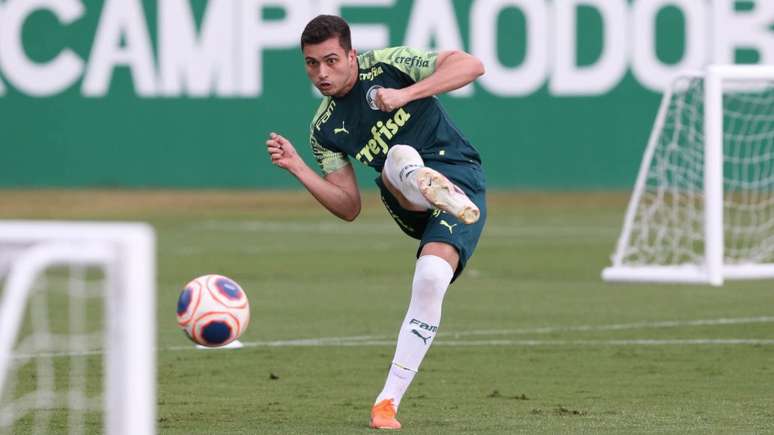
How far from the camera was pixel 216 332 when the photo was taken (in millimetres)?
7176

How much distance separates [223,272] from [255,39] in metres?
8.07

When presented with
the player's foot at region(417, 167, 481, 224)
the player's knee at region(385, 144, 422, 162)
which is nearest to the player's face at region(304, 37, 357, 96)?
the player's knee at region(385, 144, 422, 162)

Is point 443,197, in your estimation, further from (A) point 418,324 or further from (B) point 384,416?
A: (B) point 384,416

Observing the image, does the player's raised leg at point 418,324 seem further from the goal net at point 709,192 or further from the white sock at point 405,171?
the goal net at point 709,192

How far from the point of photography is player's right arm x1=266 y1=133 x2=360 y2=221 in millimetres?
7652

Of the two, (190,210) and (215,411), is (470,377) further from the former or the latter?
(190,210)

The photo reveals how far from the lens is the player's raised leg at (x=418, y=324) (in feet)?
24.0

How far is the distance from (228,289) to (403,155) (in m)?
0.98

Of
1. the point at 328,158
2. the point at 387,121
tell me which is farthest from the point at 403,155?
the point at 328,158

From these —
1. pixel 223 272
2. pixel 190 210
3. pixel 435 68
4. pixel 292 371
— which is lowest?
pixel 190 210

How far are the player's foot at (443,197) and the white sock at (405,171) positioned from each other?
61mm

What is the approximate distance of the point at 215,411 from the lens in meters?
7.90

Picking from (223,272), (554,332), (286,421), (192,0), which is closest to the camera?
(286,421)

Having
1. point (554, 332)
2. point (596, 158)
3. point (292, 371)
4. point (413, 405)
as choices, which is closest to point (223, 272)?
point (554, 332)
